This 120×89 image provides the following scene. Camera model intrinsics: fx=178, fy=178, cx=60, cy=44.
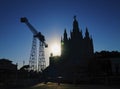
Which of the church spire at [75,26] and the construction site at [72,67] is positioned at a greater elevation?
the church spire at [75,26]

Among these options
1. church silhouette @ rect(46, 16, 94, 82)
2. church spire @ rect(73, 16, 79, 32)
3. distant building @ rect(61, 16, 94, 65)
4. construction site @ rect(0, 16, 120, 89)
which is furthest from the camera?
church spire @ rect(73, 16, 79, 32)

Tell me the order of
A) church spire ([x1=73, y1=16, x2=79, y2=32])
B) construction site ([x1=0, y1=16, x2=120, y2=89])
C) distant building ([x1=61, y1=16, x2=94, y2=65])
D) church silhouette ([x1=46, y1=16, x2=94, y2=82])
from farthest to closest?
church spire ([x1=73, y1=16, x2=79, y2=32])
distant building ([x1=61, y1=16, x2=94, y2=65])
church silhouette ([x1=46, y1=16, x2=94, y2=82])
construction site ([x1=0, y1=16, x2=120, y2=89])

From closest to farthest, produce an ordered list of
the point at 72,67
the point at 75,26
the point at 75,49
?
the point at 72,67
the point at 75,49
the point at 75,26

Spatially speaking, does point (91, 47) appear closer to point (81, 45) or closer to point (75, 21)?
point (81, 45)

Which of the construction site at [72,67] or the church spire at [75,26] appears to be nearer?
the construction site at [72,67]

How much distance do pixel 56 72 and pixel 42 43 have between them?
1966 centimetres

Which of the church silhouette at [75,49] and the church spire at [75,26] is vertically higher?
the church spire at [75,26]

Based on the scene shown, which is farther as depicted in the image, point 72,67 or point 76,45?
point 76,45

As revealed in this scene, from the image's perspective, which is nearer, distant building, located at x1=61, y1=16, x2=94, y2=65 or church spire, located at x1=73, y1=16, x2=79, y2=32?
distant building, located at x1=61, y1=16, x2=94, y2=65

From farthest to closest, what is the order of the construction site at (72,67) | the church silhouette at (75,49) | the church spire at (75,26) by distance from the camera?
1. the church spire at (75,26)
2. the church silhouette at (75,49)
3. the construction site at (72,67)

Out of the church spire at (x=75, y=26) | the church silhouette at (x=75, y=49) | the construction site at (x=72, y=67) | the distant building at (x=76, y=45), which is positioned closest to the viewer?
the construction site at (x=72, y=67)

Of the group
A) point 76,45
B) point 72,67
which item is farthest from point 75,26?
point 72,67

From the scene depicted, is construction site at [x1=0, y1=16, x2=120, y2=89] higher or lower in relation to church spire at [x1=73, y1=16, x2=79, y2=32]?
lower

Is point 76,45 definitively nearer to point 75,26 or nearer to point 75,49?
point 75,49
